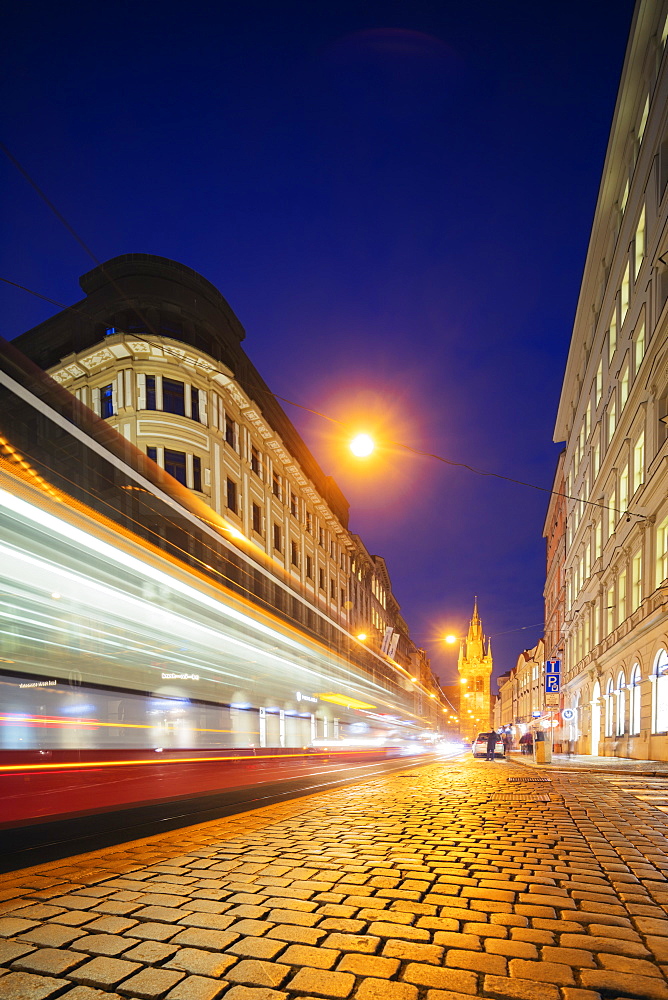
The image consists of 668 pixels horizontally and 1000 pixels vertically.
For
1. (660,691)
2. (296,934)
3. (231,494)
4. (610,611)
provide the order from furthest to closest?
(231,494) < (610,611) < (660,691) < (296,934)

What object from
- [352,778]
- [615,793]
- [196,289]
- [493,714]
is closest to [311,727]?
[352,778]

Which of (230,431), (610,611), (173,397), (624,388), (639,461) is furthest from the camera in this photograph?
(230,431)

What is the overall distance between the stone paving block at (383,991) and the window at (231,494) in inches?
1157

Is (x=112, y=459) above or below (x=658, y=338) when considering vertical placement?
below

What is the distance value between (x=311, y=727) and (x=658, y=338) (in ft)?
55.9

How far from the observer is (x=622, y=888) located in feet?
14.9

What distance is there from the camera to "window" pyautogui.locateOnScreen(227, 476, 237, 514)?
31.9m

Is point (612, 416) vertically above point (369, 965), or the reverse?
point (612, 416)

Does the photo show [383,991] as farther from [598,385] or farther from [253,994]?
[598,385]

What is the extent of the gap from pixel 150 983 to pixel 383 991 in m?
1.09

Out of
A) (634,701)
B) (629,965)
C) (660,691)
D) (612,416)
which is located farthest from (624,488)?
(629,965)

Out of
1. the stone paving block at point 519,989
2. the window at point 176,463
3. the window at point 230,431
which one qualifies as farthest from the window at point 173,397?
the stone paving block at point 519,989

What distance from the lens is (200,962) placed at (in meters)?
3.10

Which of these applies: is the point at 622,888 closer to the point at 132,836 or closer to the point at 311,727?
the point at 132,836
